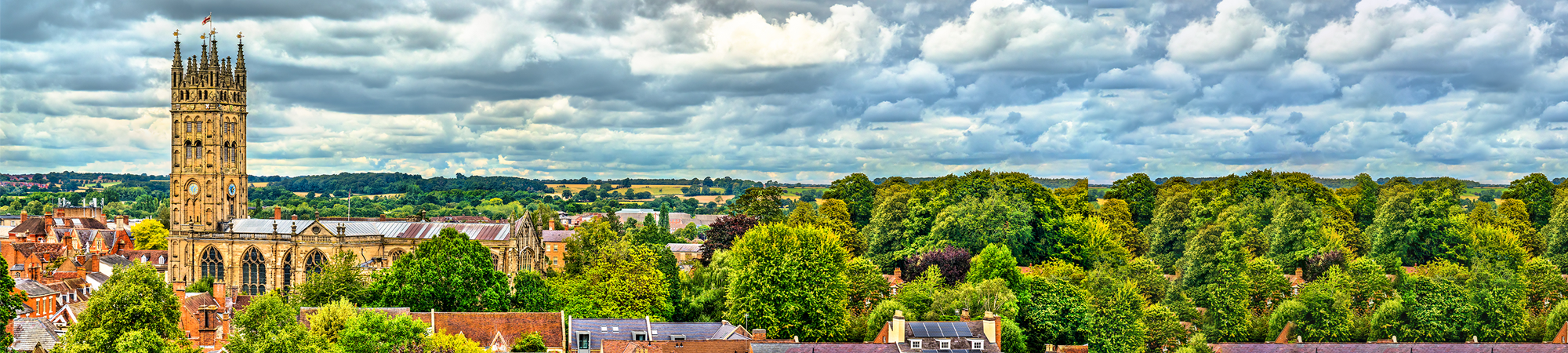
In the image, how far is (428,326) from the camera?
61.8m

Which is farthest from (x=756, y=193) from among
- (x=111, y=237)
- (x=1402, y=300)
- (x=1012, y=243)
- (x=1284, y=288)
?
(x=111, y=237)

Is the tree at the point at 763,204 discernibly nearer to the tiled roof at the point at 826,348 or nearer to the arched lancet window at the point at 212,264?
the arched lancet window at the point at 212,264

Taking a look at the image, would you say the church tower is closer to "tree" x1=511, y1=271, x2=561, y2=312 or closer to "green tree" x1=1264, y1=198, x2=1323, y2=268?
"tree" x1=511, y1=271, x2=561, y2=312

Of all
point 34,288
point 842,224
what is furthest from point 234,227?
point 842,224

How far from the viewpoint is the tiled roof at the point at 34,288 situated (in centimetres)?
7638

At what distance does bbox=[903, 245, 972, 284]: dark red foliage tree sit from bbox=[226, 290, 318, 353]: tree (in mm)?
41860

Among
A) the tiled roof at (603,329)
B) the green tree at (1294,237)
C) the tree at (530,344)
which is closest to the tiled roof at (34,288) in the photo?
the tree at (530,344)

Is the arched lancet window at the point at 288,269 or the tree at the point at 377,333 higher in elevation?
the arched lancet window at the point at 288,269

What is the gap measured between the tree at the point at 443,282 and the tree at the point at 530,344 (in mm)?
14414

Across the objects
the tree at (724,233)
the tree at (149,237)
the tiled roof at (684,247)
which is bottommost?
the tiled roof at (684,247)

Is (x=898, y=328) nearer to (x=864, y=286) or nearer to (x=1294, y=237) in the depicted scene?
(x=864, y=286)

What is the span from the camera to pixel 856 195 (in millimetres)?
125500

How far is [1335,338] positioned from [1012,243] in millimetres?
24907

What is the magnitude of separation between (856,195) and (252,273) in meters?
54.3
